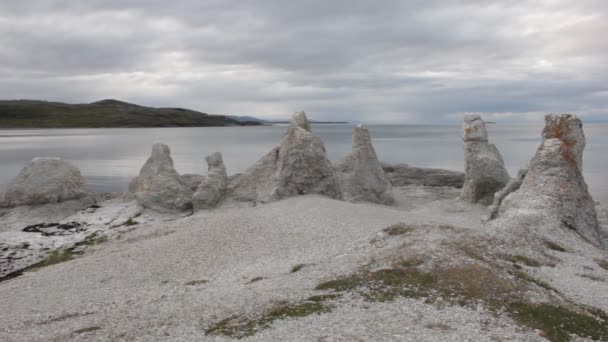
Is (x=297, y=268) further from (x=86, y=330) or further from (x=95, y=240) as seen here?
(x=95, y=240)

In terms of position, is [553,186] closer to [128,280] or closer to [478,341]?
[478,341]

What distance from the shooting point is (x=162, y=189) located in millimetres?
32812

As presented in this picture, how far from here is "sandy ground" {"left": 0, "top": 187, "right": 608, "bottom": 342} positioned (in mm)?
11883

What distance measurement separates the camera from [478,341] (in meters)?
10.7

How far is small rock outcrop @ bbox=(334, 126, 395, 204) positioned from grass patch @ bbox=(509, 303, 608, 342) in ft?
69.5

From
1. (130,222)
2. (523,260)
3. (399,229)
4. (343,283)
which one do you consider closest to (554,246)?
(523,260)

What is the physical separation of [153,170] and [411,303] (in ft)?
80.7

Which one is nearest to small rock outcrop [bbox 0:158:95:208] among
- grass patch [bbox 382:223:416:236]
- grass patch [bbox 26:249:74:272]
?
grass patch [bbox 26:249:74:272]

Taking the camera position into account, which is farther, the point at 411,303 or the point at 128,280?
the point at 128,280

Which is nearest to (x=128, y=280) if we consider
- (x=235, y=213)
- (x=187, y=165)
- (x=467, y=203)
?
(x=235, y=213)

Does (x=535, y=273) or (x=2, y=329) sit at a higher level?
(x=535, y=273)

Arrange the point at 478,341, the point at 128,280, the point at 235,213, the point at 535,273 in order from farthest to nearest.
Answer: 1. the point at 235,213
2. the point at 128,280
3. the point at 535,273
4. the point at 478,341

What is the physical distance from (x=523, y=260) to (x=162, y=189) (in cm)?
2283

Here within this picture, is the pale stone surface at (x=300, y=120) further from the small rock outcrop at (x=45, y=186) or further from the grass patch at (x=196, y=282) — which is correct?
the grass patch at (x=196, y=282)
